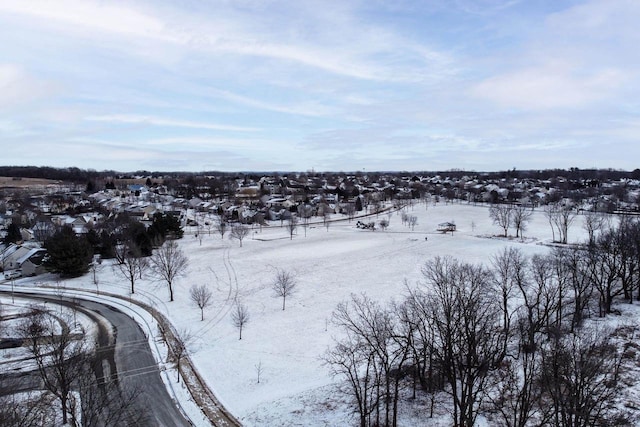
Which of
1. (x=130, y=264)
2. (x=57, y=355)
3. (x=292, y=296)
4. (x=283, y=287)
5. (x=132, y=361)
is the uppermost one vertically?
(x=57, y=355)

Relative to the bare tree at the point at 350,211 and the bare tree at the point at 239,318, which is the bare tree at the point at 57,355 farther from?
the bare tree at the point at 350,211

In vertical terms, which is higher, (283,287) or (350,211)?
(350,211)

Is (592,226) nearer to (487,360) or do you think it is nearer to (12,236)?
(487,360)

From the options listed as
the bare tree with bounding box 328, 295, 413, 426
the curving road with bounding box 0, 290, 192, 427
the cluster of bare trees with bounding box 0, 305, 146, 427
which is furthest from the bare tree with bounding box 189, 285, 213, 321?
the bare tree with bounding box 328, 295, 413, 426

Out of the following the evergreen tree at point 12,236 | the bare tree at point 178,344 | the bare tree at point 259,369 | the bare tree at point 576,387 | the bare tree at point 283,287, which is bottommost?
the bare tree at point 259,369

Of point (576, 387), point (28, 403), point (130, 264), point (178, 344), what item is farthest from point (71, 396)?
point (130, 264)

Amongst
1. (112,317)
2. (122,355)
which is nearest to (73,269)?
(112,317)

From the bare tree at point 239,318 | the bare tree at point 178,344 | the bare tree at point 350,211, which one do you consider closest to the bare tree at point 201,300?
the bare tree at point 239,318
